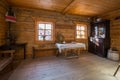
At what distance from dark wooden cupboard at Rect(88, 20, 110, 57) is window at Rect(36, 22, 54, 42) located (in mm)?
2726

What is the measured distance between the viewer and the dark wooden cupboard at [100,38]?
4.98 m

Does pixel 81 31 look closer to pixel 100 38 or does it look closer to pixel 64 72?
pixel 100 38

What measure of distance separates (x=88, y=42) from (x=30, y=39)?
154 inches

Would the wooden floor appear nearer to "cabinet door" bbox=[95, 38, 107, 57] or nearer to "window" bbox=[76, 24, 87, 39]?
"cabinet door" bbox=[95, 38, 107, 57]

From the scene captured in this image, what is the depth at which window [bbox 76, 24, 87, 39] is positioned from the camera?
20.0 ft

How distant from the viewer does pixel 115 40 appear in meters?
4.89

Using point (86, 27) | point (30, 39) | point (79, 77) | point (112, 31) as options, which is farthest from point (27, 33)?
point (112, 31)

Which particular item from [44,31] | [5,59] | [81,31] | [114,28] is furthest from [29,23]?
[114,28]

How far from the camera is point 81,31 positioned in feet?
20.5

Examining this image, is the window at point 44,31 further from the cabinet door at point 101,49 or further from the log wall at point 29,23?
the cabinet door at point 101,49

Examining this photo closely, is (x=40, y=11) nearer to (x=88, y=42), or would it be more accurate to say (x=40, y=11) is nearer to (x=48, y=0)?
(x=48, y=0)

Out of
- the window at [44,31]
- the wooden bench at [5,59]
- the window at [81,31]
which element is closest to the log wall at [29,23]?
the window at [44,31]

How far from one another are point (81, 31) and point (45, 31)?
2.58 meters

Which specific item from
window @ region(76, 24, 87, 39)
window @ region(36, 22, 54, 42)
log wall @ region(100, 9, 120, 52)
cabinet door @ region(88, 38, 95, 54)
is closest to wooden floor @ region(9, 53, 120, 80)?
log wall @ region(100, 9, 120, 52)
